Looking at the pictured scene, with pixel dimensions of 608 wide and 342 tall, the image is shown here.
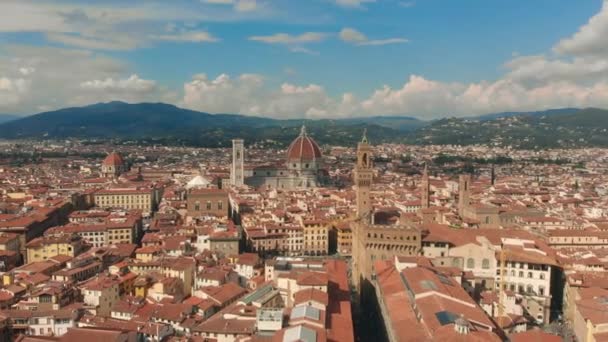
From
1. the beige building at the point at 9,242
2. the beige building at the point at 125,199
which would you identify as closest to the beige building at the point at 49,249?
the beige building at the point at 9,242

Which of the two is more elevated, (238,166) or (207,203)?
(238,166)

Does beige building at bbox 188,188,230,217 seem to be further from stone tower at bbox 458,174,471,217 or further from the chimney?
the chimney

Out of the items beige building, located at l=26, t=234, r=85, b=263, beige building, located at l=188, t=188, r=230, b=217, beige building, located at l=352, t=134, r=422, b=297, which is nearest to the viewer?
beige building, located at l=352, t=134, r=422, b=297

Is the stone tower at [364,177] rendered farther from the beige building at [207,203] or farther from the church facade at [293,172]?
the church facade at [293,172]

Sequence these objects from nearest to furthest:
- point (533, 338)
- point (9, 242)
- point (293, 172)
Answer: point (533, 338), point (9, 242), point (293, 172)

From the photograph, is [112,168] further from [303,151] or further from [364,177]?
[364,177]

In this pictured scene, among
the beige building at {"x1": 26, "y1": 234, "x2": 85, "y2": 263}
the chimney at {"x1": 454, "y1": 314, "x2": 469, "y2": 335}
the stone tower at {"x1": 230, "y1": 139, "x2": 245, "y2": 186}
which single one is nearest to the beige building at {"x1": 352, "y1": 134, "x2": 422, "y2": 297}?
the chimney at {"x1": 454, "y1": 314, "x2": 469, "y2": 335}

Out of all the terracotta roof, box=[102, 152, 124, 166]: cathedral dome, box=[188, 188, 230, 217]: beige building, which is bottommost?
the terracotta roof

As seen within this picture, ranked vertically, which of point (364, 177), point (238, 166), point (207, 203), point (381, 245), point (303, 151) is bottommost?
point (207, 203)

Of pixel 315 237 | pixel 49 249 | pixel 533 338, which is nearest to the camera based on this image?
pixel 533 338

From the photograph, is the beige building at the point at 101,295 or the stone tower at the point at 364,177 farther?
the stone tower at the point at 364,177

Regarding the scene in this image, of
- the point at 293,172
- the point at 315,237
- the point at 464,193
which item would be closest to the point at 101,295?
the point at 315,237

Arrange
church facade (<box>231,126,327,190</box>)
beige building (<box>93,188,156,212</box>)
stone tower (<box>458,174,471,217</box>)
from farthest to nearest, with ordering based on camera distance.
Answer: church facade (<box>231,126,327,190</box>)
beige building (<box>93,188,156,212</box>)
stone tower (<box>458,174,471,217</box>)
